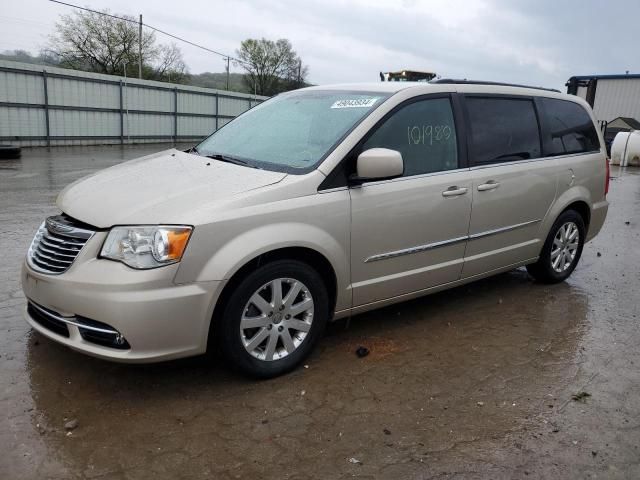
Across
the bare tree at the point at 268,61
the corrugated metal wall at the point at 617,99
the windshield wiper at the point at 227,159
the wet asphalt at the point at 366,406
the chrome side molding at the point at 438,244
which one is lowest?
the wet asphalt at the point at 366,406

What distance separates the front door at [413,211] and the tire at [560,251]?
1397 millimetres

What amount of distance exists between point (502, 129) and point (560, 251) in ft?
4.97

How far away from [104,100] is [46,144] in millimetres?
2857

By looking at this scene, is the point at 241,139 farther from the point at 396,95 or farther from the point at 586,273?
the point at 586,273

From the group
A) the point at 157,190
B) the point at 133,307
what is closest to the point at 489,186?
the point at 157,190

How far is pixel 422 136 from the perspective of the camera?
403 centimetres

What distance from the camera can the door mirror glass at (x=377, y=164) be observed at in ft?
Result: 11.4

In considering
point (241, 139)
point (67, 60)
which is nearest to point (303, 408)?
point (241, 139)

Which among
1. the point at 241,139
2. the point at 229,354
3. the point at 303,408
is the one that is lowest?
→ the point at 303,408

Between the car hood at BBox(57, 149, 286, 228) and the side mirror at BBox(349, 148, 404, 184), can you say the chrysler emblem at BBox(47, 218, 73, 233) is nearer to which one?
the car hood at BBox(57, 149, 286, 228)

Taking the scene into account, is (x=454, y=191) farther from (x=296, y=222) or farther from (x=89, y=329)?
(x=89, y=329)

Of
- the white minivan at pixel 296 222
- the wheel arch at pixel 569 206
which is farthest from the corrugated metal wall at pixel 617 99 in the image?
the white minivan at pixel 296 222

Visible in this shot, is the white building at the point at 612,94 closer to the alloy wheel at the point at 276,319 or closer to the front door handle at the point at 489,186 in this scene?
the front door handle at the point at 489,186

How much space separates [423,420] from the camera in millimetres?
3041
